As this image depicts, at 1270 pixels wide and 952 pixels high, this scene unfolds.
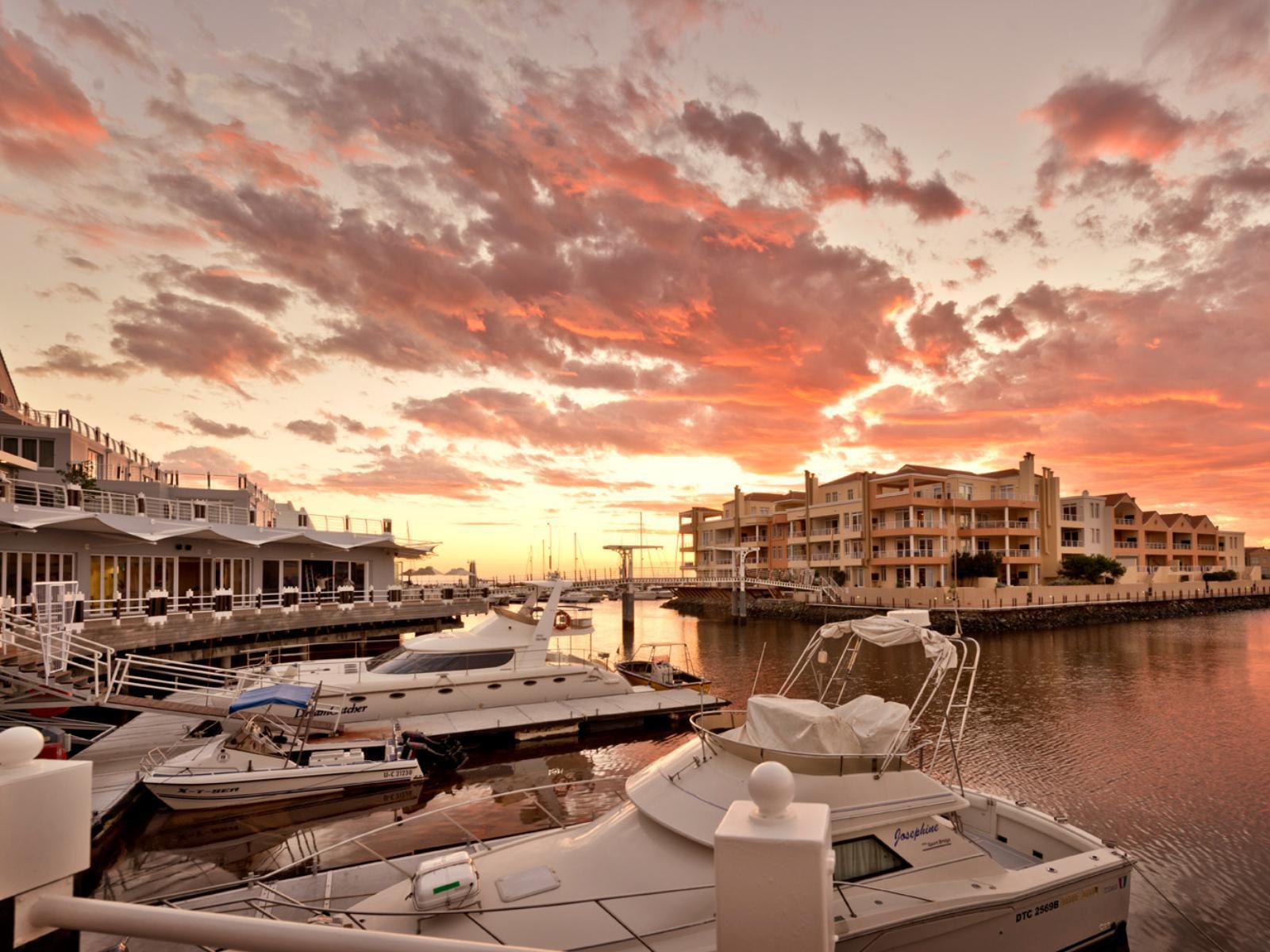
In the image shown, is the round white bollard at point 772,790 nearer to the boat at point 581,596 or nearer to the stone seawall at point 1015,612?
the stone seawall at point 1015,612

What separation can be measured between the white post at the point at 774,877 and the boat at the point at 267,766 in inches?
527

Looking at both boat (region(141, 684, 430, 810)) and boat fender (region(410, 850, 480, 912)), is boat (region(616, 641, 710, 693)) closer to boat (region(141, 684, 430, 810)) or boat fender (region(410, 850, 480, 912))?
boat (region(141, 684, 430, 810))

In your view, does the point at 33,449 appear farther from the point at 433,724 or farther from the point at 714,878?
the point at 714,878

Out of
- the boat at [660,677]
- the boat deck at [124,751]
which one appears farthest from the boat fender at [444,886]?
the boat at [660,677]

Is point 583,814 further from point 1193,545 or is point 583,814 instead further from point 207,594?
point 1193,545

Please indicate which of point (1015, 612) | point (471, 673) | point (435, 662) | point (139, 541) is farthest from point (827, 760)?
point (1015, 612)

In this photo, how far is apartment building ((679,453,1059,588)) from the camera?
205 feet

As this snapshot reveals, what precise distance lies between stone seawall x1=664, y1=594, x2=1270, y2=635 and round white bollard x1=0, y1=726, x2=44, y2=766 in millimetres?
50846

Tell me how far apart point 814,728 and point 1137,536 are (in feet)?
300

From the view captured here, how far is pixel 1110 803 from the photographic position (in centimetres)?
1489

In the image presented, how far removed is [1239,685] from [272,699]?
34.0 metres

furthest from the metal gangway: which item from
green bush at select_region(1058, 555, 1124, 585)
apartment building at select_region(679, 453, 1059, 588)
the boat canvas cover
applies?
green bush at select_region(1058, 555, 1124, 585)

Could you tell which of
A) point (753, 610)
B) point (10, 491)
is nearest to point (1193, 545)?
point (753, 610)

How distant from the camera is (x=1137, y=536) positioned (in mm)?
81688
